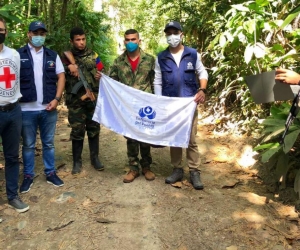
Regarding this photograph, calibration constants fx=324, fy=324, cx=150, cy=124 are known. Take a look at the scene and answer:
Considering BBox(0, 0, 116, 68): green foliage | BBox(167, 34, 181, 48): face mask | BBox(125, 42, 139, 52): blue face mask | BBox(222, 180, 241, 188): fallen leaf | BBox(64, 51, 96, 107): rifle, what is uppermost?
BBox(0, 0, 116, 68): green foliage

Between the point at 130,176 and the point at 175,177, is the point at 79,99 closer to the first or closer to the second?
the point at 130,176

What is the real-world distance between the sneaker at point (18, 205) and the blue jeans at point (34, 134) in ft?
1.55

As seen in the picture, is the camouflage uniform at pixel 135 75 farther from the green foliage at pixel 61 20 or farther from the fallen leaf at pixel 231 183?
the green foliage at pixel 61 20

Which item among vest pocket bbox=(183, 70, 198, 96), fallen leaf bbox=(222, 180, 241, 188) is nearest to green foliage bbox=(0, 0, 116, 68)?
vest pocket bbox=(183, 70, 198, 96)

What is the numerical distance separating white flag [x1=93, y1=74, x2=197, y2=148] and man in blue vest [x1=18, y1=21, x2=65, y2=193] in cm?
64

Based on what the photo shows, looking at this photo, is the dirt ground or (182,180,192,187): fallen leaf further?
(182,180,192,187): fallen leaf

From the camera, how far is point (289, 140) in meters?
3.64

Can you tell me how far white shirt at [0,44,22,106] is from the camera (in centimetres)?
340

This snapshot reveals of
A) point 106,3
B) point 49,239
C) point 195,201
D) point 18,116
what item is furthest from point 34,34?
point 106,3

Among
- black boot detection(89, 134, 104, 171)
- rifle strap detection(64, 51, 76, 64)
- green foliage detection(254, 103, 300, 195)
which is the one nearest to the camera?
green foliage detection(254, 103, 300, 195)

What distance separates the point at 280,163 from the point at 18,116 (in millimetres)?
3180

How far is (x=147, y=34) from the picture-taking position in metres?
16.3

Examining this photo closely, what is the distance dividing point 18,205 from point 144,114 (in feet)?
6.25

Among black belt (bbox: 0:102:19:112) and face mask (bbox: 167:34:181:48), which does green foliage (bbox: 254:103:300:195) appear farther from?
black belt (bbox: 0:102:19:112)
